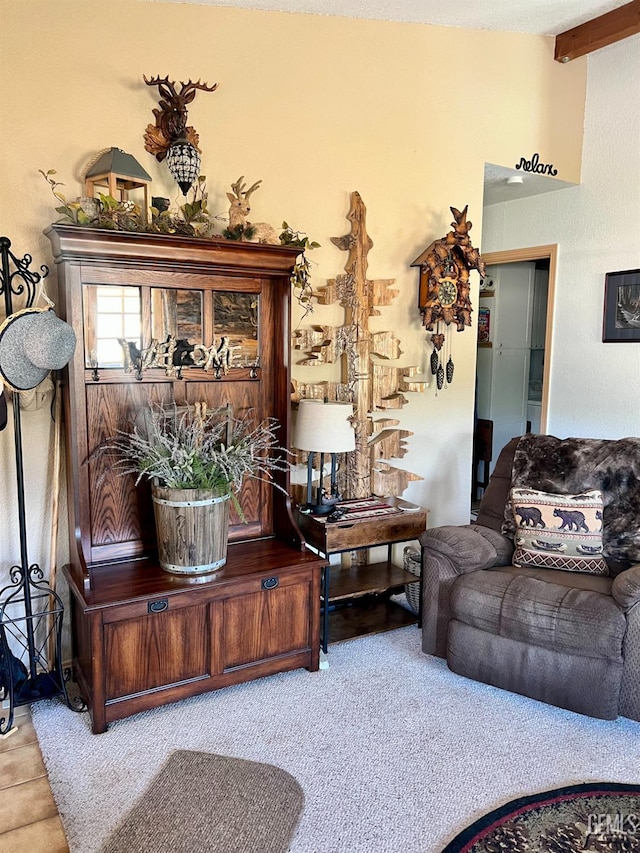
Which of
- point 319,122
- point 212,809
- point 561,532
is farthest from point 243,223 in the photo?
point 212,809

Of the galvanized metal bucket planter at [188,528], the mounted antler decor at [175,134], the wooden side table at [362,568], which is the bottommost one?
the wooden side table at [362,568]

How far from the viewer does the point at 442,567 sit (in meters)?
2.89

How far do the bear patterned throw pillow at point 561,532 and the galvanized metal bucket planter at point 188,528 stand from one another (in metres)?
1.42

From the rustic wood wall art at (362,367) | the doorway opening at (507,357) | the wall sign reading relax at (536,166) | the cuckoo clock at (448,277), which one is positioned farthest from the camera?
the doorway opening at (507,357)

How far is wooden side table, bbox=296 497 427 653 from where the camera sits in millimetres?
3002

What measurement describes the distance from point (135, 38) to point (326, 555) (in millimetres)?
2377

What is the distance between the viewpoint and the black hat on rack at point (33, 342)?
7.43 ft

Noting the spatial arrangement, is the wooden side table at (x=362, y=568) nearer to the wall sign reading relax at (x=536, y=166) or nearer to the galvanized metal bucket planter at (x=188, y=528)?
the galvanized metal bucket planter at (x=188, y=528)

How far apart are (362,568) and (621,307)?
233cm

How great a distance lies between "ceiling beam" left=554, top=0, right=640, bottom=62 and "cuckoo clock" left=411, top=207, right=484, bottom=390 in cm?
125

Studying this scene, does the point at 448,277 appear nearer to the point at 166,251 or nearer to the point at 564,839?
the point at 166,251

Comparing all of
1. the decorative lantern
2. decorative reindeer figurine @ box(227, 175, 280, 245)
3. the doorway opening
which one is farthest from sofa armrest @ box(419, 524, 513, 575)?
the doorway opening

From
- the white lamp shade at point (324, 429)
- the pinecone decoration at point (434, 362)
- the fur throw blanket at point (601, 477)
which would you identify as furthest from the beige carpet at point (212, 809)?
the pinecone decoration at point (434, 362)

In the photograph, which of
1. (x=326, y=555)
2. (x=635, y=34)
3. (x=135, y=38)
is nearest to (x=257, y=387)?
(x=326, y=555)
